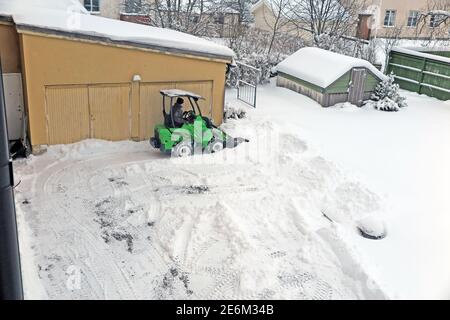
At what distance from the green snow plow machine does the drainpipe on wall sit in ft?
30.0

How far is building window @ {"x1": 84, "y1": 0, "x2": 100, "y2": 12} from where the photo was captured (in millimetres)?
26453

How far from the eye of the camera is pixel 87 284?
728 cm

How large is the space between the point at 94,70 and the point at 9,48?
216 cm

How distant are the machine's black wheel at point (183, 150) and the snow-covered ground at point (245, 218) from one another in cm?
26

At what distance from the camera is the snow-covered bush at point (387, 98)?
17109mm

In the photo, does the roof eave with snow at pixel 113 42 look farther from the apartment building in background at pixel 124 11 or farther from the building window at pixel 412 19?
the building window at pixel 412 19

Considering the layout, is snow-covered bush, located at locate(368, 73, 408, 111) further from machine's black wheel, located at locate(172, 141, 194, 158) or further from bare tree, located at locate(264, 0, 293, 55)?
machine's black wheel, located at locate(172, 141, 194, 158)

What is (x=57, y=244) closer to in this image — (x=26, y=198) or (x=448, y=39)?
(x=26, y=198)

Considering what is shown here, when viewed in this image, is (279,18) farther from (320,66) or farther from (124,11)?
(320,66)

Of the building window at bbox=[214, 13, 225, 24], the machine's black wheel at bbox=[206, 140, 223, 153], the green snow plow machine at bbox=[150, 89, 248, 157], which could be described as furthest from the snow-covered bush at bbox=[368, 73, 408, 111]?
the building window at bbox=[214, 13, 225, 24]

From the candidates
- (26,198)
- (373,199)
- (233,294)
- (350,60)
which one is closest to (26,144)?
(26,198)

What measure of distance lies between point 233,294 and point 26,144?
293 inches

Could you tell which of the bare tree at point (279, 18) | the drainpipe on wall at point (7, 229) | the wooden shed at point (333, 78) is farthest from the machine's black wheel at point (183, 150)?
the bare tree at point (279, 18)

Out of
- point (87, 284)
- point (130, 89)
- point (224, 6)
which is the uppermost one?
point (224, 6)
